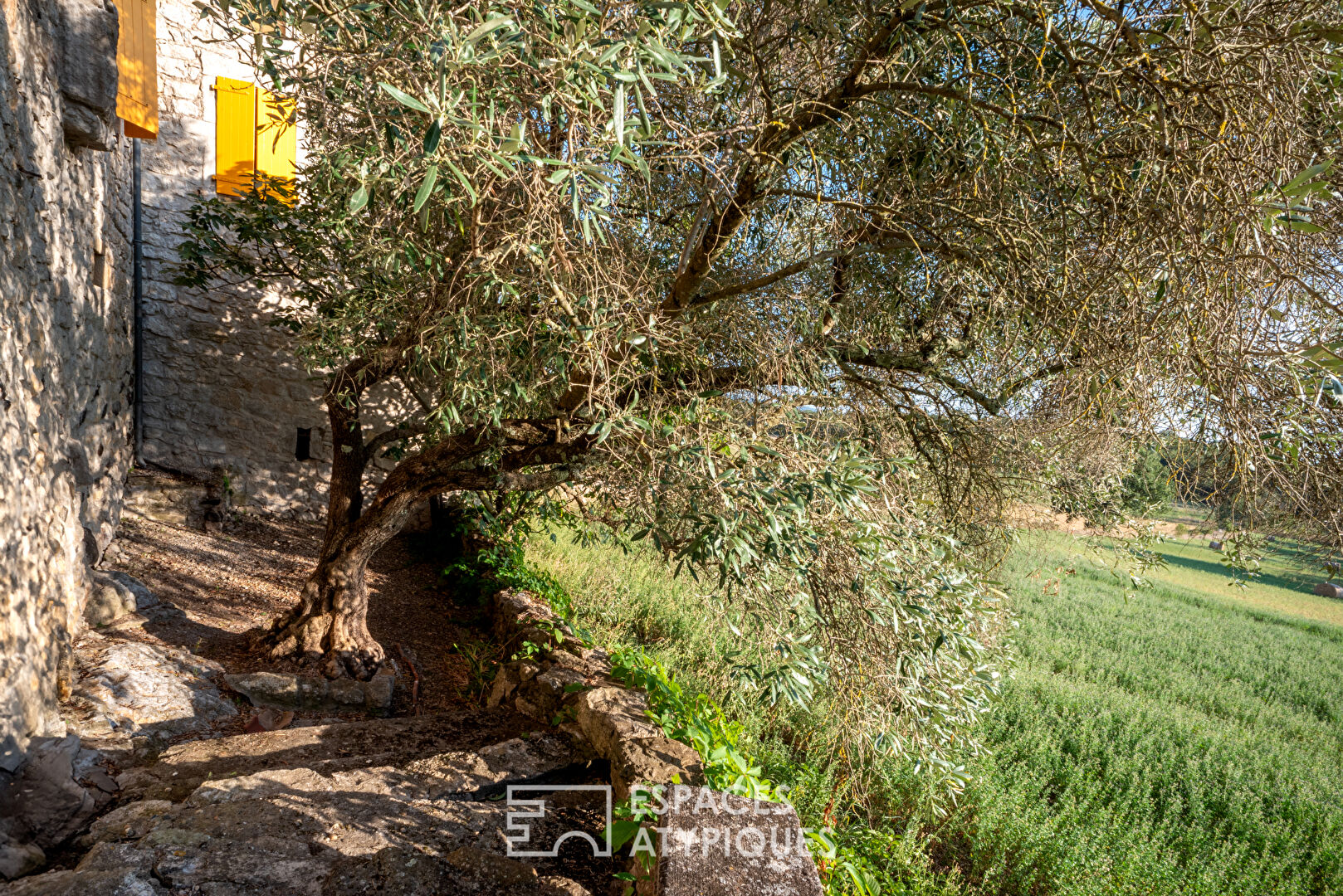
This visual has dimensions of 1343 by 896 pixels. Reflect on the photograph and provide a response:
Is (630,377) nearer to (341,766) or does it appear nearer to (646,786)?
(646,786)

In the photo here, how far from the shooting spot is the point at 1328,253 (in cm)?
249

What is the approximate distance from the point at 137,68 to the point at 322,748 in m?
6.01

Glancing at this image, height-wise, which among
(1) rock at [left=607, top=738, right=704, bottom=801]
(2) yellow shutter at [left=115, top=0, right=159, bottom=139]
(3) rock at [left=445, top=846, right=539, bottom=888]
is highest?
(2) yellow shutter at [left=115, top=0, right=159, bottom=139]

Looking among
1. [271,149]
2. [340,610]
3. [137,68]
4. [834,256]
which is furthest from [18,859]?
[271,149]

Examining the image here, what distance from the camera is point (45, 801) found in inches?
110

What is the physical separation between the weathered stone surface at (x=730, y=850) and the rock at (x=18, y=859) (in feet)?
7.95

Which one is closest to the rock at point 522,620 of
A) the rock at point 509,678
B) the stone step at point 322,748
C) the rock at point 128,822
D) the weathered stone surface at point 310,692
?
the rock at point 509,678

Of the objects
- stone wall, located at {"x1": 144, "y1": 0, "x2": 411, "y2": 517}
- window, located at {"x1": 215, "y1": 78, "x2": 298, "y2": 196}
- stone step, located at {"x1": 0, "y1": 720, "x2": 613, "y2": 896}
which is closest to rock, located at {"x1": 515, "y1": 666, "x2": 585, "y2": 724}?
stone step, located at {"x1": 0, "y1": 720, "x2": 613, "y2": 896}

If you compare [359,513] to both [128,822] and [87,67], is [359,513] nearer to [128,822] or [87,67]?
[128,822]

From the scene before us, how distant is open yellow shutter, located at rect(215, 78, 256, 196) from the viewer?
7367 millimetres

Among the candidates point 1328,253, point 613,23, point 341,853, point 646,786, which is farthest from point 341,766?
point 1328,253

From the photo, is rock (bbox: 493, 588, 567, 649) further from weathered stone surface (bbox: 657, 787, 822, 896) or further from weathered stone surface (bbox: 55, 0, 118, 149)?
weathered stone surface (bbox: 55, 0, 118, 149)

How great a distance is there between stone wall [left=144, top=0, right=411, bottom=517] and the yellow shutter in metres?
0.83

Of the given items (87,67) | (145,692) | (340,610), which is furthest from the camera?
→ (340,610)
